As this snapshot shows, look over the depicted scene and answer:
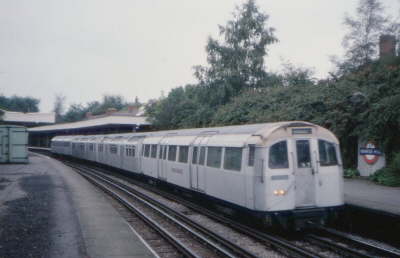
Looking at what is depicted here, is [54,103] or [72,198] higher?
[54,103]

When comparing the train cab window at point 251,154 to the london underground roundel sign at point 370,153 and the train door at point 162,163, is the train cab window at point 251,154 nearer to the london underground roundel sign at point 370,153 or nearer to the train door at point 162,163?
the train door at point 162,163

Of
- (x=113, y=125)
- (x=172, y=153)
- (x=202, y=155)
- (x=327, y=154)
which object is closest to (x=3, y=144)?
(x=113, y=125)

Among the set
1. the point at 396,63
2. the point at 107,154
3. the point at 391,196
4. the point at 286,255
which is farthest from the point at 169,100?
the point at 286,255

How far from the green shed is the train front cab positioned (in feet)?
93.7

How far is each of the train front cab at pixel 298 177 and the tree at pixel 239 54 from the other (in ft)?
88.2

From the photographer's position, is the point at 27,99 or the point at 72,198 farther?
the point at 27,99

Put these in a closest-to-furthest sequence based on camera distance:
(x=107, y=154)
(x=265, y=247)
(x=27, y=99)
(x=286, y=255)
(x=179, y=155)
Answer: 1. (x=286, y=255)
2. (x=265, y=247)
3. (x=179, y=155)
4. (x=107, y=154)
5. (x=27, y=99)

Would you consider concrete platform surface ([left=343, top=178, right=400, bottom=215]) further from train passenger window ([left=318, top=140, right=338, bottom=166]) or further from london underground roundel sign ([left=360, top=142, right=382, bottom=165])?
train passenger window ([left=318, top=140, right=338, bottom=166])

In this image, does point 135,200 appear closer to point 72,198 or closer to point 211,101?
point 72,198

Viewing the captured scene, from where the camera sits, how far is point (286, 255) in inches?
373

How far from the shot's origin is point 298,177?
10914mm

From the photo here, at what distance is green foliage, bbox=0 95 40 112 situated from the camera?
127 m

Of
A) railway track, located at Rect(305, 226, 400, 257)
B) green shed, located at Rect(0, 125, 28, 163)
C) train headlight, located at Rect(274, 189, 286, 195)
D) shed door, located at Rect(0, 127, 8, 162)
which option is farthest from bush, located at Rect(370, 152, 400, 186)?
shed door, located at Rect(0, 127, 8, 162)

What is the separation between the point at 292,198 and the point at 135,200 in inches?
377
